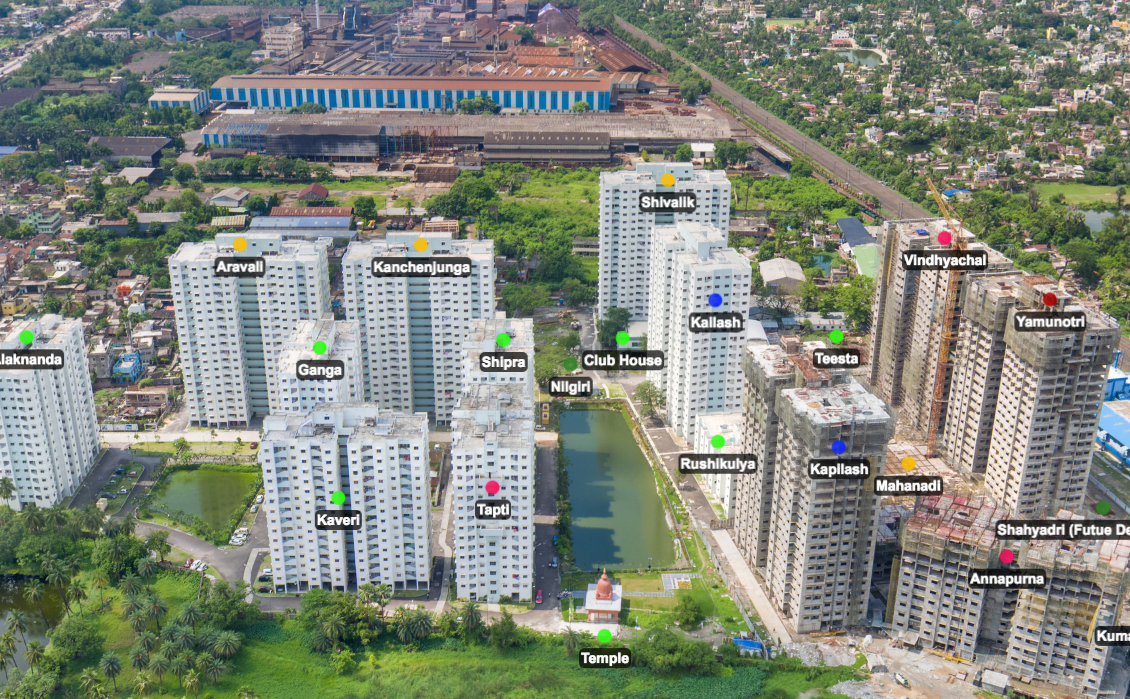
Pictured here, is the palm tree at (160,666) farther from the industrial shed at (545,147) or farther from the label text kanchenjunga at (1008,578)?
the industrial shed at (545,147)

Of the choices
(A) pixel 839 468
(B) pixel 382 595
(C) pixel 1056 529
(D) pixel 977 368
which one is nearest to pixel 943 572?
(C) pixel 1056 529

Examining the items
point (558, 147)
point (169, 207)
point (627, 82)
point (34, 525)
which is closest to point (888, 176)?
point (558, 147)

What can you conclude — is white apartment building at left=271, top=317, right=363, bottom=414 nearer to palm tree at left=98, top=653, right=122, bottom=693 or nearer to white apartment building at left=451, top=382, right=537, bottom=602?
white apartment building at left=451, top=382, right=537, bottom=602

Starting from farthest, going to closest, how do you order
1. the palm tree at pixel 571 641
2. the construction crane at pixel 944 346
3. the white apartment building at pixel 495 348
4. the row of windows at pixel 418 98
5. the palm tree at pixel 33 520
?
the row of windows at pixel 418 98 < the construction crane at pixel 944 346 < the white apartment building at pixel 495 348 < the palm tree at pixel 33 520 < the palm tree at pixel 571 641

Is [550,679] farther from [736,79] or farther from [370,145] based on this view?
[736,79]

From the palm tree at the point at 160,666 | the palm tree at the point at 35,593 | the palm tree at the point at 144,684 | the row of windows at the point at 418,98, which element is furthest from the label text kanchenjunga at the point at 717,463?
the row of windows at the point at 418,98

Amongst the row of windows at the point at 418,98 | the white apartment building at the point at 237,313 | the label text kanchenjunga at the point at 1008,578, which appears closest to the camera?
the label text kanchenjunga at the point at 1008,578
